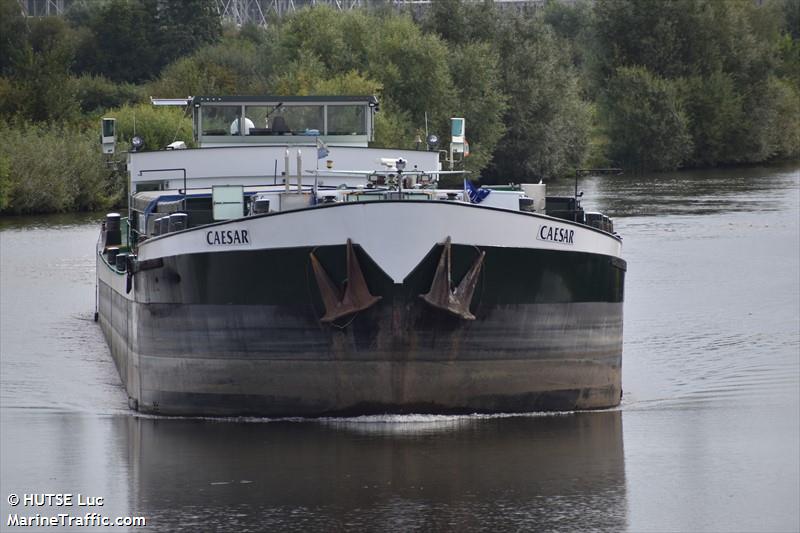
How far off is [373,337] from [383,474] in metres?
1.64

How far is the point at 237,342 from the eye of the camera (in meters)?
16.0

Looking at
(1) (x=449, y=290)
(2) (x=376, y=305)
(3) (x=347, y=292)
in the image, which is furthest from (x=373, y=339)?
(1) (x=449, y=290)

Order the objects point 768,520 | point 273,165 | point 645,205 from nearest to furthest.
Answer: point 768,520, point 273,165, point 645,205

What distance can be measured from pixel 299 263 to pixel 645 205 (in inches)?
1242

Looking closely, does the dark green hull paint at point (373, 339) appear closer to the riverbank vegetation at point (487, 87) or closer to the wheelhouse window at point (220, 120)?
the wheelhouse window at point (220, 120)

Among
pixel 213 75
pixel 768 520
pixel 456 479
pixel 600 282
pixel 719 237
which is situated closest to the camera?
pixel 768 520

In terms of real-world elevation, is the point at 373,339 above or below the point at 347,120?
below

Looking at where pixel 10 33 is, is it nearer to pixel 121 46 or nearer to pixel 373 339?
pixel 121 46

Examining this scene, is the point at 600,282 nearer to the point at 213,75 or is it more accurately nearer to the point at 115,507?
the point at 115,507

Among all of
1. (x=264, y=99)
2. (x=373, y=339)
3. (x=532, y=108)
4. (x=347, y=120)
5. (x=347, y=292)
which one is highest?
(x=532, y=108)

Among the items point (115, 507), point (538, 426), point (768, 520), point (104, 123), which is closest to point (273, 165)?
point (104, 123)

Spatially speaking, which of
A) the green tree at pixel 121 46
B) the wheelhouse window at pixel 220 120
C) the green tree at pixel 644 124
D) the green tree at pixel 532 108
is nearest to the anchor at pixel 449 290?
the wheelhouse window at pixel 220 120

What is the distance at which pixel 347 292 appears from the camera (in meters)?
15.3

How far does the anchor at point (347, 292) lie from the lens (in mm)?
15227
